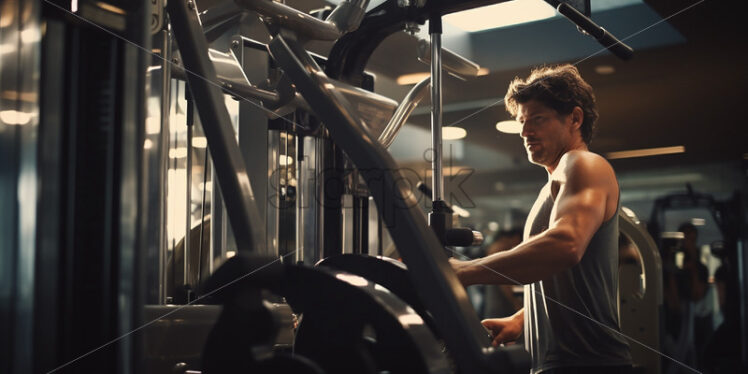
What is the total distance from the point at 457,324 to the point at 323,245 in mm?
958

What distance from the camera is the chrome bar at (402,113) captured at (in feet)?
5.80

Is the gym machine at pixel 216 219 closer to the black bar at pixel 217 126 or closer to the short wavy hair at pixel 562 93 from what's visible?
the black bar at pixel 217 126

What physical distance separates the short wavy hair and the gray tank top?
255mm

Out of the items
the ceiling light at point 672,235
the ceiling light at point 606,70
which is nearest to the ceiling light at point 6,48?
the ceiling light at point 672,235

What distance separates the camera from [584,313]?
146 centimetres

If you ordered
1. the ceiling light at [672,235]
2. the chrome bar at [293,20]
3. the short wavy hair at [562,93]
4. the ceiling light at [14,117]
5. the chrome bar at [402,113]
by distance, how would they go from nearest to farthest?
the ceiling light at [14,117]
the chrome bar at [293,20]
the short wavy hair at [562,93]
the chrome bar at [402,113]
the ceiling light at [672,235]

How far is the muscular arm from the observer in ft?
4.45

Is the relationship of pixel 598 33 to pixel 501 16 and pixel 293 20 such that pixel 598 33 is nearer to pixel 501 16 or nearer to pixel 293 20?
pixel 293 20

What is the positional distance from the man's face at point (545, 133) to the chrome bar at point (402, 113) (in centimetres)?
34

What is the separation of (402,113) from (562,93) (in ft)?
1.48

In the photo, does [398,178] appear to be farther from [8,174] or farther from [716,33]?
[716,33]

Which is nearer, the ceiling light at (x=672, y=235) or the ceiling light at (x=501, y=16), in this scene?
the ceiling light at (x=501, y=16)

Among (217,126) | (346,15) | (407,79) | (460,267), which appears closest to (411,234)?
(460,267)

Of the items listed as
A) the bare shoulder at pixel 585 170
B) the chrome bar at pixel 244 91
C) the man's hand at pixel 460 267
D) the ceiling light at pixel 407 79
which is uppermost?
the ceiling light at pixel 407 79
